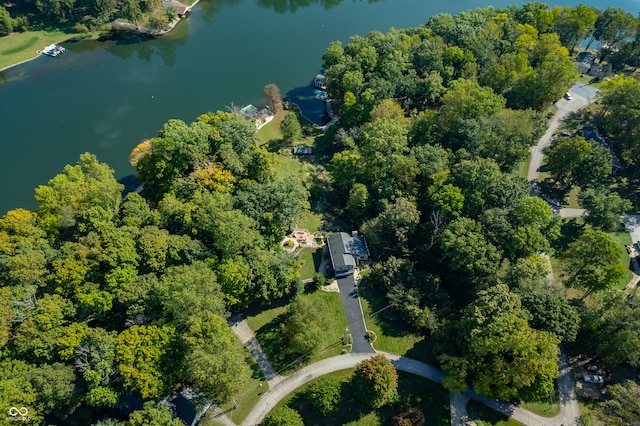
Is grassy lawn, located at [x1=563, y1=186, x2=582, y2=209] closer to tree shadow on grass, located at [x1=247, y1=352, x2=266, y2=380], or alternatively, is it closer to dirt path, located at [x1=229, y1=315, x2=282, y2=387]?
dirt path, located at [x1=229, y1=315, x2=282, y2=387]

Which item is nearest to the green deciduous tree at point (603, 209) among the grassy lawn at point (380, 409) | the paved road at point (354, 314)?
the grassy lawn at point (380, 409)

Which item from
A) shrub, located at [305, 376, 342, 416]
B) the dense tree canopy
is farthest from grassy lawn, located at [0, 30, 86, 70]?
shrub, located at [305, 376, 342, 416]

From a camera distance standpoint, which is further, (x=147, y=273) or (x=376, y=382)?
(x=147, y=273)

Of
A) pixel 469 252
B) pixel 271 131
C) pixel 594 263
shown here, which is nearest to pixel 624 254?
pixel 594 263

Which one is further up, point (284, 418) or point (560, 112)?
point (560, 112)

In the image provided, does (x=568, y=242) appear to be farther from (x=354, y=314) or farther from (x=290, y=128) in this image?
(x=290, y=128)

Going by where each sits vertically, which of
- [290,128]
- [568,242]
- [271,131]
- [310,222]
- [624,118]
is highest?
[624,118]
